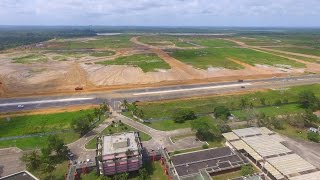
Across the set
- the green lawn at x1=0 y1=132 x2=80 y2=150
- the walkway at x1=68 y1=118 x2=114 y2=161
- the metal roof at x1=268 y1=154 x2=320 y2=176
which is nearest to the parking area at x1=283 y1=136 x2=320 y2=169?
the metal roof at x1=268 y1=154 x2=320 y2=176

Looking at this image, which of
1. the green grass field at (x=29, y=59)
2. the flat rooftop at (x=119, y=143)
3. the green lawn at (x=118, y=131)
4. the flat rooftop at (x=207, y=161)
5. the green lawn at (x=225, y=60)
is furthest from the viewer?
the green grass field at (x=29, y=59)

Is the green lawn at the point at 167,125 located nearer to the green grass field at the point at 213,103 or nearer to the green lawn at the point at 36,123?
the green grass field at the point at 213,103

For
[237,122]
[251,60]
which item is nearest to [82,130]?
[237,122]

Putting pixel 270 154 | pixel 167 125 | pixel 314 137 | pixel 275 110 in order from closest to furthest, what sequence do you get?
pixel 270 154, pixel 314 137, pixel 167 125, pixel 275 110

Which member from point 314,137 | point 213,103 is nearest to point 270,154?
point 314,137

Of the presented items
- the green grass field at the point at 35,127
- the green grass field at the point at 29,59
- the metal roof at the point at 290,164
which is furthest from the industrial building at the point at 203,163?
the green grass field at the point at 29,59

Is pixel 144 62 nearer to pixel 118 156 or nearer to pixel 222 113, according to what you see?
pixel 222 113
